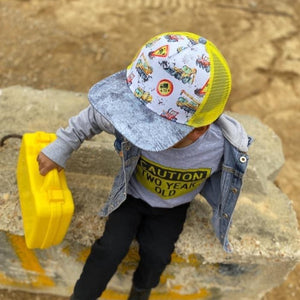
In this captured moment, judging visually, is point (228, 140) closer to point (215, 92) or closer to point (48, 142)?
point (215, 92)

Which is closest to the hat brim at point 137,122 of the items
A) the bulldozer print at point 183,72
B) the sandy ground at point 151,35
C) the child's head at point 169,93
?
the child's head at point 169,93

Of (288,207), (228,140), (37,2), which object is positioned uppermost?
(228,140)

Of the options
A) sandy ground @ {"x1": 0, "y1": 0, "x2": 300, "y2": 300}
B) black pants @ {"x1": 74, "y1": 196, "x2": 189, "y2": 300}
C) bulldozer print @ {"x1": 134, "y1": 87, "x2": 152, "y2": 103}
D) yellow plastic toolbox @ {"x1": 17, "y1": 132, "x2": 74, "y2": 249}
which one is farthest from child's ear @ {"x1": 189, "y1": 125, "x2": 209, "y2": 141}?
sandy ground @ {"x1": 0, "y1": 0, "x2": 300, "y2": 300}

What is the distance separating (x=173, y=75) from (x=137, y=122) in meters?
0.19

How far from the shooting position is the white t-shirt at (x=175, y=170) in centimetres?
164

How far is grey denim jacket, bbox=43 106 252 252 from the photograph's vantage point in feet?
5.34

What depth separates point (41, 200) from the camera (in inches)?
63.6

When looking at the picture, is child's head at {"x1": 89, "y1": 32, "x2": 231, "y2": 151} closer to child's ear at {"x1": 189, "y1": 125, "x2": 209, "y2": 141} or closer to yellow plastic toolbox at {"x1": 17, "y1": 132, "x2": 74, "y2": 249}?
child's ear at {"x1": 189, "y1": 125, "x2": 209, "y2": 141}

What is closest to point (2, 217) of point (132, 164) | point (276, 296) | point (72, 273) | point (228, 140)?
point (72, 273)

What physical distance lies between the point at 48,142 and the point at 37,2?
124 inches

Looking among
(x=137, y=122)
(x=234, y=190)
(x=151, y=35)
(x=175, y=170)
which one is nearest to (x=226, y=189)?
(x=234, y=190)

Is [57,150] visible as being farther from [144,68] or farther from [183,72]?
[183,72]

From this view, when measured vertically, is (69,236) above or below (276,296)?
above

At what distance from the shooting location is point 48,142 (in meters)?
1.82
